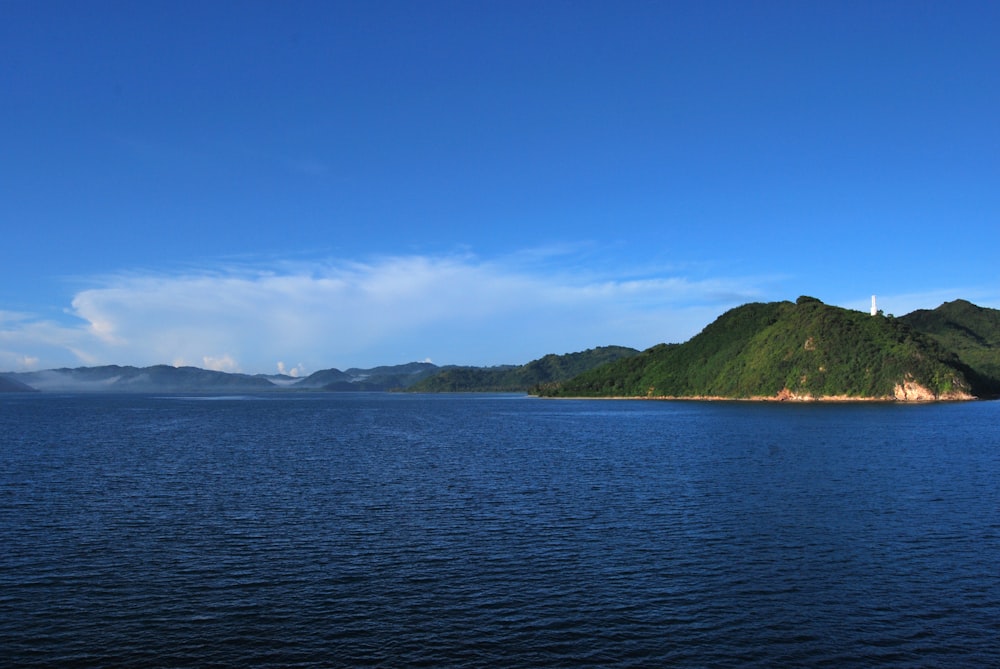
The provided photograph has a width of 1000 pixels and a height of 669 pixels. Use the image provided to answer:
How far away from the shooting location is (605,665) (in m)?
27.8

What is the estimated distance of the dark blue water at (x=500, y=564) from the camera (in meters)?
29.6

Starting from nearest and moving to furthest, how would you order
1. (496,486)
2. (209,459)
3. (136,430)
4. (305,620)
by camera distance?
(305,620) → (496,486) → (209,459) → (136,430)

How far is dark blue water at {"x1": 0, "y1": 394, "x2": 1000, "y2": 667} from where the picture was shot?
2964cm

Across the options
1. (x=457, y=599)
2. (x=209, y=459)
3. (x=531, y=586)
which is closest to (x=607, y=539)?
(x=531, y=586)

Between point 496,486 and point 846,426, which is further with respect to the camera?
point 846,426

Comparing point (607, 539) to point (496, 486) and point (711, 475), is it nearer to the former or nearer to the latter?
point (496, 486)

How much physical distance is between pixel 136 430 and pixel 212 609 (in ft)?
436

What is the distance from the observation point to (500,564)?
4116cm

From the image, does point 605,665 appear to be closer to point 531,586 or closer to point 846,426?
point 531,586

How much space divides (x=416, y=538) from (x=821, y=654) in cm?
2682

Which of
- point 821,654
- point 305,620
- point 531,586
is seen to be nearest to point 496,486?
point 531,586

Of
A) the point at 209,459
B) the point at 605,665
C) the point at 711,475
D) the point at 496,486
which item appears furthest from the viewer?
the point at 209,459

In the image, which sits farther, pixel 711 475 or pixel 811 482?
pixel 711 475

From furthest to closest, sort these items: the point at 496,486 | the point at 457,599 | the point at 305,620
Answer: the point at 496,486 < the point at 457,599 < the point at 305,620
